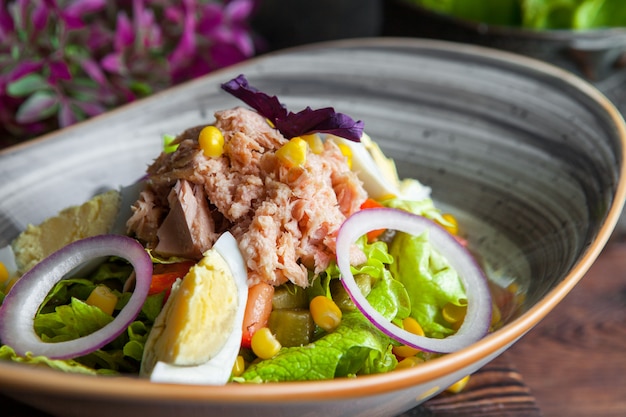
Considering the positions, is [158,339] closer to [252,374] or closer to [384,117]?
[252,374]

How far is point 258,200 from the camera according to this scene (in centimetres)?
224

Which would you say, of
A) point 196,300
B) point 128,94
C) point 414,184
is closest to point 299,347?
point 196,300

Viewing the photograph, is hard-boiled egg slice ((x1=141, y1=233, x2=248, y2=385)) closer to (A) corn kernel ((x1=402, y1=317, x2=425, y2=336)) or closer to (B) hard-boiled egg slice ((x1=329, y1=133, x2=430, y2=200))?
(A) corn kernel ((x1=402, y1=317, x2=425, y2=336))

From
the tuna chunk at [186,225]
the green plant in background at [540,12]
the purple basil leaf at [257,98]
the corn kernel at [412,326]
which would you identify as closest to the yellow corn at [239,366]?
the tuna chunk at [186,225]

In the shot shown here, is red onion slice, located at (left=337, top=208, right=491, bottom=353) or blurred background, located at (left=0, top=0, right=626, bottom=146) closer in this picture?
red onion slice, located at (left=337, top=208, right=491, bottom=353)

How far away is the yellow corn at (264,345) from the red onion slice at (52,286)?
335 mm

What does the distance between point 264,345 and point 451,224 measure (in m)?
1.08

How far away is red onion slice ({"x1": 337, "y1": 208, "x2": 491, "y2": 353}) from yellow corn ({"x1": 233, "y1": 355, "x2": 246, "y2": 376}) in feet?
1.18

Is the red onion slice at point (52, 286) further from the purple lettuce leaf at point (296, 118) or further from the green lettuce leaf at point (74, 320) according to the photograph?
the purple lettuce leaf at point (296, 118)

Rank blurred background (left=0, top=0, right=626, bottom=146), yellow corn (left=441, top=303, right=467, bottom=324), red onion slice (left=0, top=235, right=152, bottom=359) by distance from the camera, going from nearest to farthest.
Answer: red onion slice (left=0, top=235, right=152, bottom=359) < yellow corn (left=441, top=303, right=467, bottom=324) < blurred background (left=0, top=0, right=626, bottom=146)

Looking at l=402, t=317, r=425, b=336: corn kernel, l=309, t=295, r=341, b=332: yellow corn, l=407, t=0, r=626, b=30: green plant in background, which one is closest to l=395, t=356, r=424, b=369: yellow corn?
l=402, t=317, r=425, b=336: corn kernel

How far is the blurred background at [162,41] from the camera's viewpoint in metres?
3.62

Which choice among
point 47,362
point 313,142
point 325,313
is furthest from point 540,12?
point 47,362

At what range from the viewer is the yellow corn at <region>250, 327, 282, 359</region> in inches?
82.0
